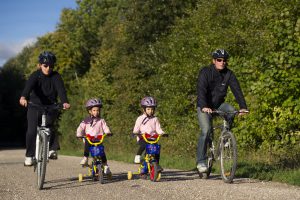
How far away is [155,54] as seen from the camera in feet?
112

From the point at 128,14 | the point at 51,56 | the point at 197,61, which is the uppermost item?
Answer: the point at 128,14

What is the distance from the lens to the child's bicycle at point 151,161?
31.6ft

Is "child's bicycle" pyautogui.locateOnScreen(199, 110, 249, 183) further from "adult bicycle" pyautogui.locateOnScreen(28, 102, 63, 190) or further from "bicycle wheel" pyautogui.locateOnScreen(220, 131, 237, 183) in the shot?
"adult bicycle" pyautogui.locateOnScreen(28, 102, 63, 190)

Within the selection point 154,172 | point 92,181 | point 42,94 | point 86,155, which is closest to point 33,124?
point 42,94

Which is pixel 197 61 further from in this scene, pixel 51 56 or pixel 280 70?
pixel 51 56

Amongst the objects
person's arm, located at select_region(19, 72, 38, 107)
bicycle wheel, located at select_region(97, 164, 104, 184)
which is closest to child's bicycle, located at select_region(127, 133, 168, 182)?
bicycle wheel, located at select_region(97, 164, 104, 184)

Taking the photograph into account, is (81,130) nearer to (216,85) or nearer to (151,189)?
(151,189)

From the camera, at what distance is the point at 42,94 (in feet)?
32.1

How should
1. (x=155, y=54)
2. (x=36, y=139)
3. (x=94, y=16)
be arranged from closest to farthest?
(x=36, y=139) → (x=155, y=54) → (x=94, y=16)

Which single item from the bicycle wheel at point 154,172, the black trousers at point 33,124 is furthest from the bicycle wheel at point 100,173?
the black trousers at point 33,124

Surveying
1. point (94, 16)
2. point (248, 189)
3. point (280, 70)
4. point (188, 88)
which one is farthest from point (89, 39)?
point (248, 189)

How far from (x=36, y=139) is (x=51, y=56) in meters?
1.49

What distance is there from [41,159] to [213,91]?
125 inches

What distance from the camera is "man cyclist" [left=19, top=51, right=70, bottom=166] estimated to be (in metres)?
9.45
